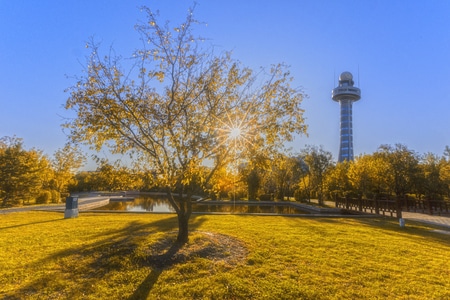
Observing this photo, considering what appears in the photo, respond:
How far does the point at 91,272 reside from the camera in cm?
543

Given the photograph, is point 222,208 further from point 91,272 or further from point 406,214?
point 91,272

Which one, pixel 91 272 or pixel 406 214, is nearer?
pixel 91 272

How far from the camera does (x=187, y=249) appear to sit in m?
6.75

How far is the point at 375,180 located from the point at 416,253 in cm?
1973

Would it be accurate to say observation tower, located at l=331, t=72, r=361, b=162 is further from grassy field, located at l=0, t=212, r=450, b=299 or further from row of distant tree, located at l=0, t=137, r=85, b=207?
grassy field, located at l=0, t=212, r=450, b=299

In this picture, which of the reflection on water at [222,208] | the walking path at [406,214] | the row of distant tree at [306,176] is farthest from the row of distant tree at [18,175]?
the reflection on water at [222,208]

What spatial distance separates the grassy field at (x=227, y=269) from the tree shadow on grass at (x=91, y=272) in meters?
0.02

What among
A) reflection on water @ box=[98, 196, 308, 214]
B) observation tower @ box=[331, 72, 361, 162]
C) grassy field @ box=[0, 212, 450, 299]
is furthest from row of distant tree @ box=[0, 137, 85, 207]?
observation tower @ box=[331, 72, 361, 162]

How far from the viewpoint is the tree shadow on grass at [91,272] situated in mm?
4551

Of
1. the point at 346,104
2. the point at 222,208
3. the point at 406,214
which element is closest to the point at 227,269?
the point at 222,208

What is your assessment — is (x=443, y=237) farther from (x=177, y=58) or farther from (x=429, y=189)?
(x=429, y=189)

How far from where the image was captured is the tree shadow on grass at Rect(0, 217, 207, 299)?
14.9 feet

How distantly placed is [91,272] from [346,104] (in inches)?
4664

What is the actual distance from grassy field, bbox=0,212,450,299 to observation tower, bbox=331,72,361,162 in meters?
107
